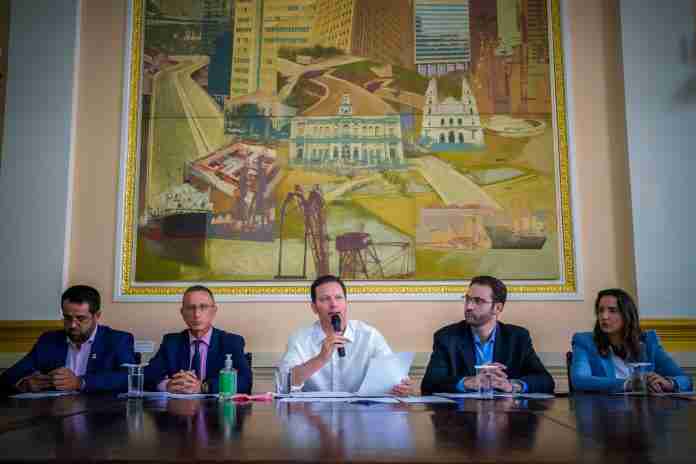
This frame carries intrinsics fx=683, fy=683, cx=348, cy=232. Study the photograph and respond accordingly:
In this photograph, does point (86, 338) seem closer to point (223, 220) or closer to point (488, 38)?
point (223, 220)

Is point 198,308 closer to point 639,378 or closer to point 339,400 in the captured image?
point 339,400

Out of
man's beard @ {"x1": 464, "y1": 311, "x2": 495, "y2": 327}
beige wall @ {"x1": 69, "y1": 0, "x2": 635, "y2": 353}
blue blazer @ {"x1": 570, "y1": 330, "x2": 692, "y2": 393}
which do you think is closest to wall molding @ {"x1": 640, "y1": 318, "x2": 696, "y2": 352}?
beige wall @ {"x1": 69, "y1": 0, "x2": 635, "y2": 353}

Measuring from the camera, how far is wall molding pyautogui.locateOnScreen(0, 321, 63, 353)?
14.2ft

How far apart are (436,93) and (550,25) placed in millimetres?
915

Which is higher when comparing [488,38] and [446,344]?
[488,38]

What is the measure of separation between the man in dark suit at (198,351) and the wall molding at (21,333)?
3.71ft

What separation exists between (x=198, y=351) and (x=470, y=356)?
143cm

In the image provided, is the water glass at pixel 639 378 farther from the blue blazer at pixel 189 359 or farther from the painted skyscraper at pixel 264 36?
the painted skyscraper at pixel 264 36

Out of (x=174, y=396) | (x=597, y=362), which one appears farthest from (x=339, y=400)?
(x=597, y=362)

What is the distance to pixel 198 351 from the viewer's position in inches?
143

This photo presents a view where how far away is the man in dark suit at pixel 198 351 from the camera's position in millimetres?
3523

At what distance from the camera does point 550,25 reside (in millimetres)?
4609

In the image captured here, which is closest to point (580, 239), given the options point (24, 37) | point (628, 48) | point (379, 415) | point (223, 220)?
point (628, 48)

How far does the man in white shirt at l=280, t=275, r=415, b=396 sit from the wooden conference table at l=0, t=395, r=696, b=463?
2.96 ft
